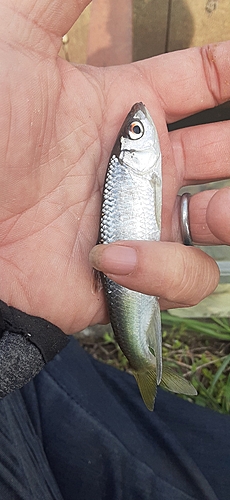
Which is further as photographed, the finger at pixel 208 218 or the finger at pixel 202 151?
the finger at pixel 202 151

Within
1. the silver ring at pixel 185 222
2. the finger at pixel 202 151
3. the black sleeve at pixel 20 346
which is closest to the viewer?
the black sleeve at pixel 20 346

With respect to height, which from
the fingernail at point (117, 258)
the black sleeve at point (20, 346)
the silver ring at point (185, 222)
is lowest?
the black sleeve at point (20, 346)

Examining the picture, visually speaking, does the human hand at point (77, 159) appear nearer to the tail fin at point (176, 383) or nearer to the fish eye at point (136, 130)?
the fish eye at point (136, 130)

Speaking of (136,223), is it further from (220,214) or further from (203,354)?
(203,354)

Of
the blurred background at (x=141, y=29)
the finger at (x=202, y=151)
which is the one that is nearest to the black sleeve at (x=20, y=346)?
the finger at (x=202, y=151)

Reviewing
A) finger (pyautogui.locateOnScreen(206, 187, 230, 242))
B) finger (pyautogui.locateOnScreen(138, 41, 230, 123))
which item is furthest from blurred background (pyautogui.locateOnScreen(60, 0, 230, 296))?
finger (pyautogui.locateOnScreen(206, 187, 230, 242))

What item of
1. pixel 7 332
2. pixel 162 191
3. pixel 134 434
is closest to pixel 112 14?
pixel 162 191

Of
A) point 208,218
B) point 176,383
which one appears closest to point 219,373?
point 176,383
